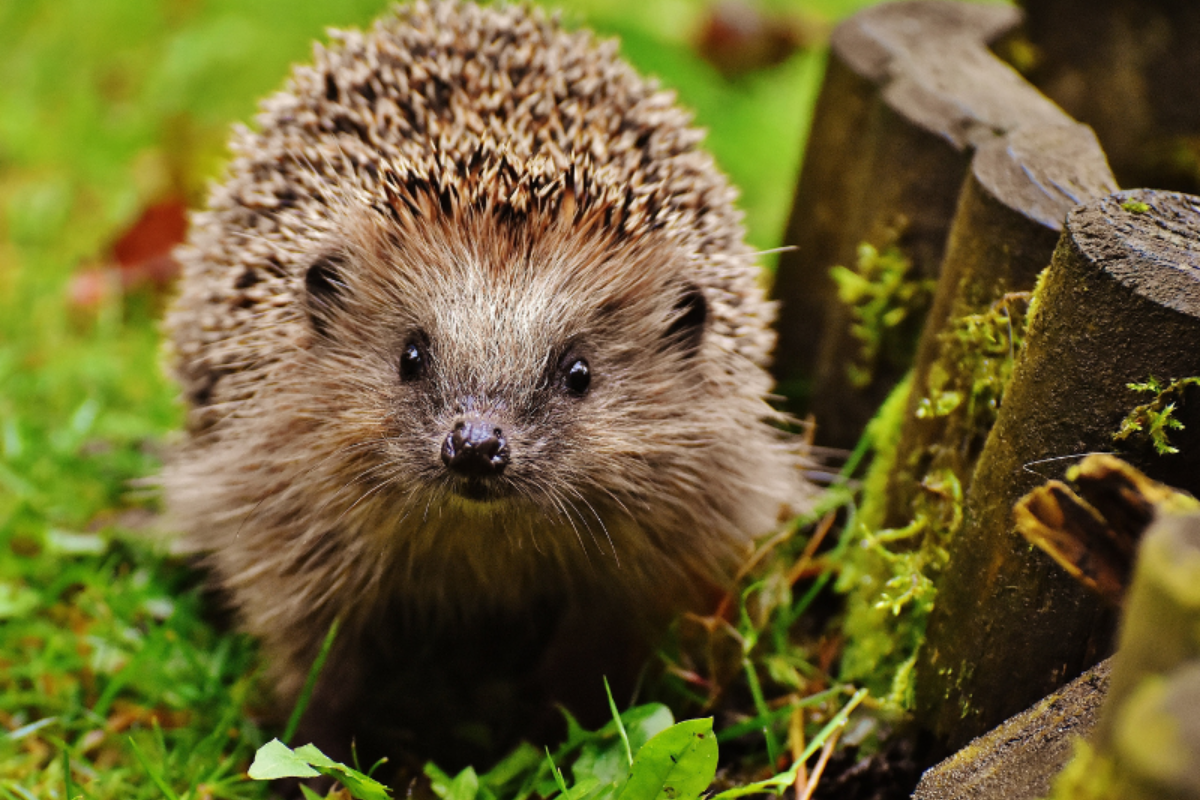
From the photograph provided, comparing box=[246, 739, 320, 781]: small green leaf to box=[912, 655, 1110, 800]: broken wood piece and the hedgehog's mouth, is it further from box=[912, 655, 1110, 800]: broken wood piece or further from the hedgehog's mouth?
box=[912, 655, 1110, 800]: broken wood piece

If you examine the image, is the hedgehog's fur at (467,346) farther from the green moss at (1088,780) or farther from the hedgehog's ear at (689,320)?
the green moss at (1088,780)

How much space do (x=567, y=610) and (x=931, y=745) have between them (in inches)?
34.7

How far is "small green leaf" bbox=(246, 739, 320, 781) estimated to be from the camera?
1959 millimetres

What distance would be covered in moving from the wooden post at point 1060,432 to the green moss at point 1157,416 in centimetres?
1

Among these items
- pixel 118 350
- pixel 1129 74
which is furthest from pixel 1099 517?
pixel 118 350

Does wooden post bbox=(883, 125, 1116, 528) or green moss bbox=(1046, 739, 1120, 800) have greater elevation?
wooden post bbox=(883, 125, 1116, 528)

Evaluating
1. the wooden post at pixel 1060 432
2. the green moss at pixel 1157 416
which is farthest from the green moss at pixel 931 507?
the green moss at pixel 1157 416

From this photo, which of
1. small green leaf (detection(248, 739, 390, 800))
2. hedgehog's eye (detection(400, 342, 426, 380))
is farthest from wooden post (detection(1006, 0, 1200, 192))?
small green leaf (detection(248, 739, 390, 800))

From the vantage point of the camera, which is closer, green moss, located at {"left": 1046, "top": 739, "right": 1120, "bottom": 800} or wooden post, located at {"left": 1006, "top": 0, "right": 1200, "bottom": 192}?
green moss, located at {"left": 1046, "top": 739, "right": 1120, "bottom": 800}

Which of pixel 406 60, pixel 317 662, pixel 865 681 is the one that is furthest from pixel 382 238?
pixel 865 681

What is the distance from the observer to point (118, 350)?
4254 millimetres

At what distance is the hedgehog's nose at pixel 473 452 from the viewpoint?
2.02 m

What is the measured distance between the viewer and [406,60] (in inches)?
109

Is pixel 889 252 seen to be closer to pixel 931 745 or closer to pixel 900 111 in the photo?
pixel 900 111
